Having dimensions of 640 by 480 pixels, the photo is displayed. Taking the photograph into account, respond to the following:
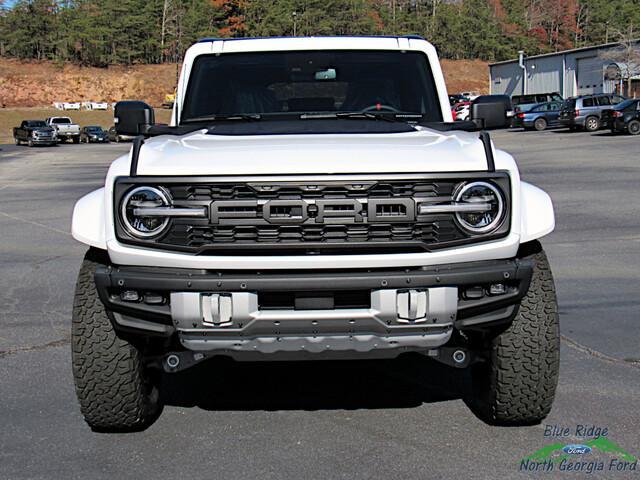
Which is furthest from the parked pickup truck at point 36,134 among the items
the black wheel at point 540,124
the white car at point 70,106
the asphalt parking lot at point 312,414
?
the asphalt parking lot at point 312,414

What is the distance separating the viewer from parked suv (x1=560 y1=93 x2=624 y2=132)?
127 ft

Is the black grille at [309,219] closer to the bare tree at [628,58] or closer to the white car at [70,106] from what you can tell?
the bare tree at [628,58]

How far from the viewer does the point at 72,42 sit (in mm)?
108500

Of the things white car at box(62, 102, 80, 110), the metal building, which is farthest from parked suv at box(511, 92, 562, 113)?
white car at box(62, 102, 80, 110)

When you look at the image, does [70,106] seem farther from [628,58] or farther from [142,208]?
[142,208]

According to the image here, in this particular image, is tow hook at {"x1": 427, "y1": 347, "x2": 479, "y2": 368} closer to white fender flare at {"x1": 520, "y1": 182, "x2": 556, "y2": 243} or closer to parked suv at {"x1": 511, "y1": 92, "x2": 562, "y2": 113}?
white fender flare at {"x1": 520, "y1": 182, "x2": 556, "y2": 243}

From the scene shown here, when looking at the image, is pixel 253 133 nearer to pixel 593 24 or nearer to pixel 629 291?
pixel 629 291

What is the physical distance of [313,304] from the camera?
3596 mm

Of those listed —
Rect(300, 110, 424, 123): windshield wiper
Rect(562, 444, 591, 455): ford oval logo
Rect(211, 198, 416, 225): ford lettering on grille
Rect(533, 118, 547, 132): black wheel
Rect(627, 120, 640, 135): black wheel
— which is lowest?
Rect(533, 118, 547, 132): black wheel

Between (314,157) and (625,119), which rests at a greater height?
(314,157)

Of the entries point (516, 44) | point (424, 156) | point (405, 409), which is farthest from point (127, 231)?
point (516, 44)

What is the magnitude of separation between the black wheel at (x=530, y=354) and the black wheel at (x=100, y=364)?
1.68 m

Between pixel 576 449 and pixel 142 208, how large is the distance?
7.25ft

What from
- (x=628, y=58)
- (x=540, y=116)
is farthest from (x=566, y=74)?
(x=540, y=116)
